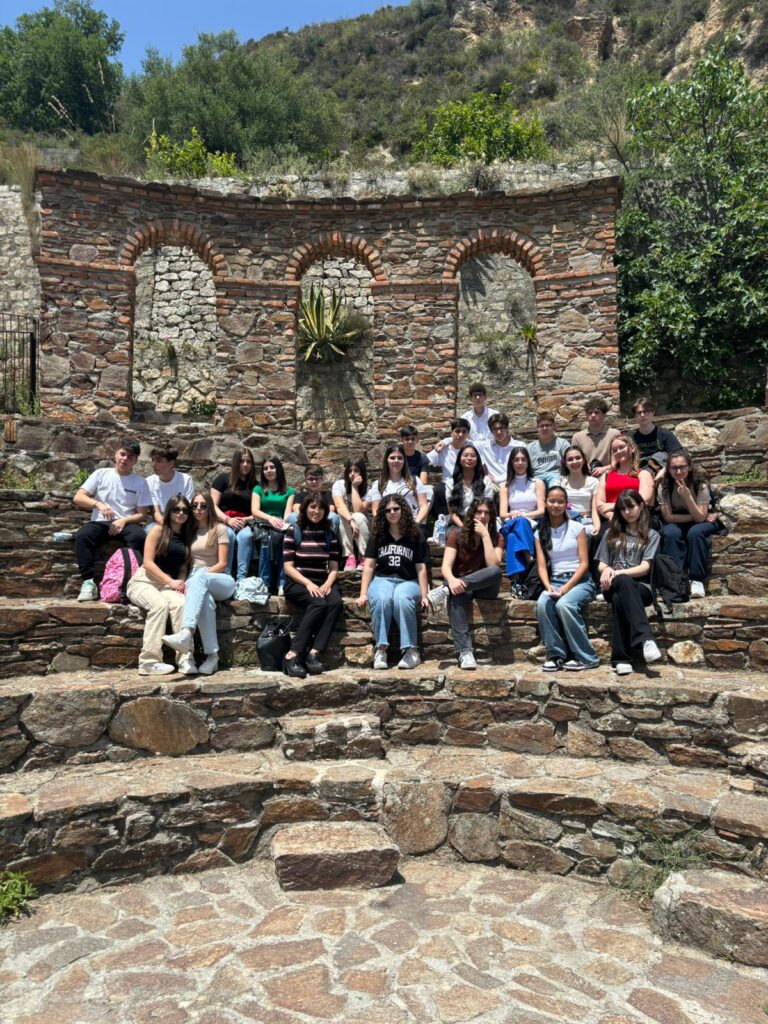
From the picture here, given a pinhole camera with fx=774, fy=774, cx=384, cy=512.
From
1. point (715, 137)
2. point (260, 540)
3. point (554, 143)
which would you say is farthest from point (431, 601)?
point (554, 143)

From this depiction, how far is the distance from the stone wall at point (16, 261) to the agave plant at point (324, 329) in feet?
21.0

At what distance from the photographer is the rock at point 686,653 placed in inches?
228

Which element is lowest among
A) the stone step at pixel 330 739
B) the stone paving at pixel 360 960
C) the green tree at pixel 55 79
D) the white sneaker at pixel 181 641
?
the stone paving at pixel 360 960

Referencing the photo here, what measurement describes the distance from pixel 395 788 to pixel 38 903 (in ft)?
6.89

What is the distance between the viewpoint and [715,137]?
1400 cm

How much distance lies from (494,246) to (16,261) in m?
11.9

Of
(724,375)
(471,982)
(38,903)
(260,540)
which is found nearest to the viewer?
(471,982)

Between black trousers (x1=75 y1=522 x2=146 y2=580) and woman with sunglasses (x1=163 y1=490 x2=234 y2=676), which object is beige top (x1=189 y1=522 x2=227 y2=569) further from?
black trousers (x1=75 y1=522 x2=146 y2=580)

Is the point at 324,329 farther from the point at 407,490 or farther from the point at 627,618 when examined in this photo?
the point at 627,618

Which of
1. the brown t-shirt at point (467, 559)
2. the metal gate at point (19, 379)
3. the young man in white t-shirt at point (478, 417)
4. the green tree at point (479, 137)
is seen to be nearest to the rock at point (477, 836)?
the brown t-shirt at point (467, 559)

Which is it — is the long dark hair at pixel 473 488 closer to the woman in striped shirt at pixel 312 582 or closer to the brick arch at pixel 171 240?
the woman in striped shirt at pixel 312 582

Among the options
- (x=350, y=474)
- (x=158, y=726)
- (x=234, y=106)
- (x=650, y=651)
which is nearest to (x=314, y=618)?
(x=158, y=726)

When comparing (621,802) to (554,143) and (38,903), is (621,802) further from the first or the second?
(554,143)

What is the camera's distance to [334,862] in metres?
4.36
